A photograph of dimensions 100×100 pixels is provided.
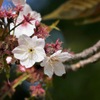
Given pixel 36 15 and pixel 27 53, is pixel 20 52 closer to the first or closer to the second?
pixel 27 53

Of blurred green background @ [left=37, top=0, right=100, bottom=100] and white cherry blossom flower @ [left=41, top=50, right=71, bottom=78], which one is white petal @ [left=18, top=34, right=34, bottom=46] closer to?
white cherry blossom flower @ [left=41, top=50, right=71, bottom=78]

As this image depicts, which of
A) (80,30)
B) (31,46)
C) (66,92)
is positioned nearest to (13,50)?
(31,46)

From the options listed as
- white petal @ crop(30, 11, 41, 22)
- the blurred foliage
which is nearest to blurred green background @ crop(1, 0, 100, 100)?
the blurred foliage

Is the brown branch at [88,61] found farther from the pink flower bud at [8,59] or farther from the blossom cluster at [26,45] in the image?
the pink flower bud at [8,59]

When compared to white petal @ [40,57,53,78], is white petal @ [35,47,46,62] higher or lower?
higher

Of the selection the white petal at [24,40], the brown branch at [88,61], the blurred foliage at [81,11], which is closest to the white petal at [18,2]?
the white petal at [24,40]

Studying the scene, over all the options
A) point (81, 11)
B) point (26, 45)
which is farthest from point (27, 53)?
point (81, 11)

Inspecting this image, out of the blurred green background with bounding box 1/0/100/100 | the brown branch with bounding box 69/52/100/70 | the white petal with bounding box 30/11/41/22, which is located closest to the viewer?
the white petal with bounding box 30/11/41/22

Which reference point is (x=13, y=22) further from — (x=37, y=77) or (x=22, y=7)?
(x=37, y=77)
